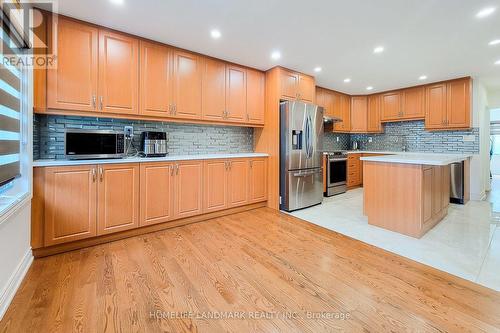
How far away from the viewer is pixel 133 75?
111 inches

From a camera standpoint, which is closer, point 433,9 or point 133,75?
point 433,9

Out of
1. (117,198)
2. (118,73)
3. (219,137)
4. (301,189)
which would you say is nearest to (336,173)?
(301,189)

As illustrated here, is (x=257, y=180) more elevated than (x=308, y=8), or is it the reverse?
(x=308, y=8)

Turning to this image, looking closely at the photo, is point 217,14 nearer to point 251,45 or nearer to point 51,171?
point 251,45

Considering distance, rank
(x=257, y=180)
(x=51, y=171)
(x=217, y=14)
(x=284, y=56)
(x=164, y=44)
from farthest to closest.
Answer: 1. (x=257, y=180)
2. (x=284, y=56)
3. (x=164, y=44)
4. (x=217, y=14)
5. (x=51, y=171)

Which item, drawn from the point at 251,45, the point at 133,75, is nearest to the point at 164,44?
the point at 133,75

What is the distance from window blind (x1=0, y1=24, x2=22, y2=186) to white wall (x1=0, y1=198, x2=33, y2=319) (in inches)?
12.6

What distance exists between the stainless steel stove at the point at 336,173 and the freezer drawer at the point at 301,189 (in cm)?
77

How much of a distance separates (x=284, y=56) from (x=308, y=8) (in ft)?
3.89

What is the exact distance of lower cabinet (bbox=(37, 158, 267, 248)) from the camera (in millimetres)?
2248

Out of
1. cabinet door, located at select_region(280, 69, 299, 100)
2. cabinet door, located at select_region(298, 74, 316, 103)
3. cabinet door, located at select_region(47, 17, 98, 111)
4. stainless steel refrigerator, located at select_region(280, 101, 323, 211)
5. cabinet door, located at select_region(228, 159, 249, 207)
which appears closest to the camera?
cabinet door, located at select_region(47, 17, 98, 111)

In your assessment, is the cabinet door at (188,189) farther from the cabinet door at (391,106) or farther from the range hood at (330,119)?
the cabinet door at (391,106)

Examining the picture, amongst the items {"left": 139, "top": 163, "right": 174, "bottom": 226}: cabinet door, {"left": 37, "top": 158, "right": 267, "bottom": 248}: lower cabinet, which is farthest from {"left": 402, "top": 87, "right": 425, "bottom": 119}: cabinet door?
{"left": 139, "top": 163, "right": 174, "bottom": 226}: cabinet door

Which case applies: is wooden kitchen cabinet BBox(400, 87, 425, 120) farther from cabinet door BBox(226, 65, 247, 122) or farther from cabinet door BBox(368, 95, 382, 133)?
cabinet door BBox(226, 65, 247, 122)
